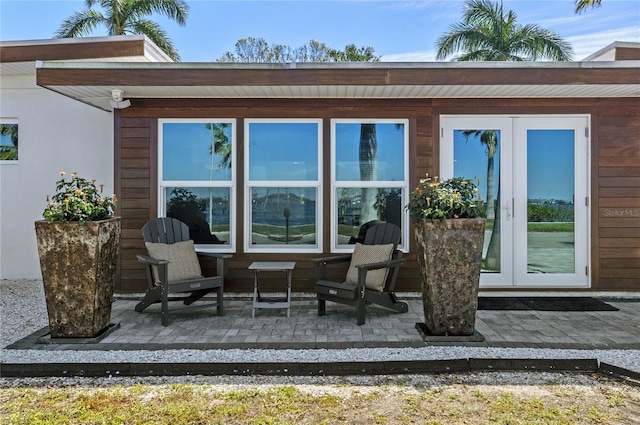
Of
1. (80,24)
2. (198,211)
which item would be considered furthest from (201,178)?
(80,24)

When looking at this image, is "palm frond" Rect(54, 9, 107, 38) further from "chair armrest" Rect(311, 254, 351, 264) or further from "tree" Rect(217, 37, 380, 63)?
"chair armrest" Rect(311, 254, 351, 264)

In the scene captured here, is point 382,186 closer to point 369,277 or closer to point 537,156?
point 369,277

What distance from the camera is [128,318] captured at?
414 centimetres

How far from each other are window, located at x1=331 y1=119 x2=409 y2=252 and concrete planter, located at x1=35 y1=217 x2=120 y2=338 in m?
2.58

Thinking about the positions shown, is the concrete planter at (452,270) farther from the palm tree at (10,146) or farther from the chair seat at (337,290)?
the palm tree at (10,146)

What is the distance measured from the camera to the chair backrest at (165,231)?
4.45m

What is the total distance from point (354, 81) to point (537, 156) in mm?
2539

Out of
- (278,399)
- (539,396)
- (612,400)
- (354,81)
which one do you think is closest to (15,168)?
(354,81)

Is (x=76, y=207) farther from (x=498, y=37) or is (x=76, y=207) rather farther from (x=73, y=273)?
(x=498, y=37)

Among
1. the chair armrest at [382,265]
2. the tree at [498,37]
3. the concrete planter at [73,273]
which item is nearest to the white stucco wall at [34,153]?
the concrete planter at [73,273]

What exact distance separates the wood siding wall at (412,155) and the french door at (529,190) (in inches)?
5.5

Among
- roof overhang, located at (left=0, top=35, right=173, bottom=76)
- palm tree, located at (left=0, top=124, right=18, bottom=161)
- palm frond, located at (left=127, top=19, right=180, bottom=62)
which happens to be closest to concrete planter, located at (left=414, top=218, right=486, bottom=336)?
roof overhang, located at (left=0, top=35, right=173, bottom=76)

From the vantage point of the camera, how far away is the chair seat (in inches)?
155

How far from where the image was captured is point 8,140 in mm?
6223
